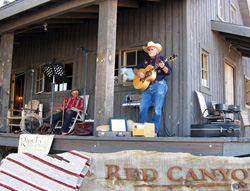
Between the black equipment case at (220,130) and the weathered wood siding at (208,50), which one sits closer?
the black equipment case at (220,130)

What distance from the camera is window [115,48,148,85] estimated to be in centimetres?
676

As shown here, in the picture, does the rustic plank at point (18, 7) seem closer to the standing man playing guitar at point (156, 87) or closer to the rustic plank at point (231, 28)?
the standing man playing guitar at point (156, 87)

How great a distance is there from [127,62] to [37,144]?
2.96 meters

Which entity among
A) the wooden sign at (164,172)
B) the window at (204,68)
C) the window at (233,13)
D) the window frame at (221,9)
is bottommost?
the wooden sign at (164,172)

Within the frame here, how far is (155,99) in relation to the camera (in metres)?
5.48

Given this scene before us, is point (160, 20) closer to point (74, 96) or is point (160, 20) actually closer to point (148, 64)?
point (148, 64)

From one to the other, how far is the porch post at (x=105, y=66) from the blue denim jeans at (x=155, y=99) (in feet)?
3.14

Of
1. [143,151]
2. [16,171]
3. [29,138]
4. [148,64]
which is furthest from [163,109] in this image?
[16,171]

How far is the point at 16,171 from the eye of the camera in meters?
4.02

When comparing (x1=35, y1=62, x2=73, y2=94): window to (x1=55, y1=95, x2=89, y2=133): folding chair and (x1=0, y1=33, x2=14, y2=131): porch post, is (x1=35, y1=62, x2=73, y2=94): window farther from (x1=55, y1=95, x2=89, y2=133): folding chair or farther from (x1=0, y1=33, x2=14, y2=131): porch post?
(x1=0, y1=33, x2=14, y2=131): porch post

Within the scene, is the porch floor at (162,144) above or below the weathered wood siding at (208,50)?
below

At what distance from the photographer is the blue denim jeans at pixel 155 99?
540 centimetres

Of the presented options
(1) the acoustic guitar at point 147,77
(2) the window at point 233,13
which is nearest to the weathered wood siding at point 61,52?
(1) the acoustic guitar at point 147,77

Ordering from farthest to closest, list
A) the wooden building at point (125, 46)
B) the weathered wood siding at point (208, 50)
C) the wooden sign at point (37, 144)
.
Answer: the weathered wood siding at point (208, 50) → the wooden building at point (125, 46) → the wooden sign at point (37, 144)
